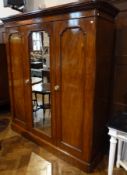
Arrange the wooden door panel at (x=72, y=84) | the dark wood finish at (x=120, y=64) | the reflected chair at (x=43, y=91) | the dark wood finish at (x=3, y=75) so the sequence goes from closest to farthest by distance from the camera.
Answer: the wooden door panel at (x=72, y=84) → the dark wood finish at (x=120, y=64) → the reflected chair at (x=43, y=91) → the dark wood finish at (x=3, y=75)

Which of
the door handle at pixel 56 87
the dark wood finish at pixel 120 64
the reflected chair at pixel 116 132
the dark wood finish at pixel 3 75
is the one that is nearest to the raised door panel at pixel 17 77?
the door handle at pixel 56 87

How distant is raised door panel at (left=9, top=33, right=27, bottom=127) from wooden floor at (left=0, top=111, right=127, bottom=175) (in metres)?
0.37

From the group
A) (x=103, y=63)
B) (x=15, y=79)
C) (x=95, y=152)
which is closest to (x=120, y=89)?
(x=103, y=63)

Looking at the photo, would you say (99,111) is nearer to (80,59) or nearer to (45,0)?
(80,59)

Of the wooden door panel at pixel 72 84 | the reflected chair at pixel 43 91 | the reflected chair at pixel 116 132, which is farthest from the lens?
the reflected chair at pixel 43 91

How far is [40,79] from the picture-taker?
2.40 m

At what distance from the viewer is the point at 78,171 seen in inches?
84.7

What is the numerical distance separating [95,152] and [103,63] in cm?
107

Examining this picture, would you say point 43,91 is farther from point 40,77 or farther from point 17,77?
point 17,77

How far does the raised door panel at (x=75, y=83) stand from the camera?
181 centimetres

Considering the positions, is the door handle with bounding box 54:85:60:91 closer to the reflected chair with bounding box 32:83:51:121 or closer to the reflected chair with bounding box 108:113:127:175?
the reflected chair with bounding box 32:83:51:121

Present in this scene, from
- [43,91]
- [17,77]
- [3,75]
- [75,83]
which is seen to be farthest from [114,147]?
[3,75]

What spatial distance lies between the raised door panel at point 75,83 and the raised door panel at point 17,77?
0.75 metres

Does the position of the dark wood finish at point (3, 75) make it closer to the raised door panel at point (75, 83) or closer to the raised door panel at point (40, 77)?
the raised door panel at point (40, 77)
